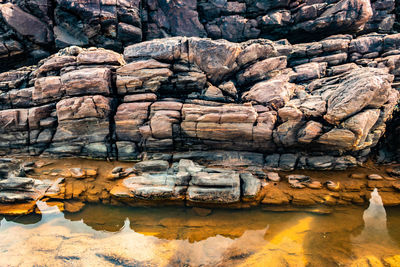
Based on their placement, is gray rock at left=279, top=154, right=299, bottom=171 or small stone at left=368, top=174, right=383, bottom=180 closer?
small stone at left=368, top=174, right=383, bottom=180

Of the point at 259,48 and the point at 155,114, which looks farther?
the point at 259,48

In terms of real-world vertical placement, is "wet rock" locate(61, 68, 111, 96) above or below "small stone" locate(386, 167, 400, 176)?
above

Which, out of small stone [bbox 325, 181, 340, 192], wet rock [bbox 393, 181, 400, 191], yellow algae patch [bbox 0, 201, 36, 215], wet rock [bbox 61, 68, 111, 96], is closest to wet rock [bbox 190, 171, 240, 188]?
small stone [bbox 325, 181, 340, 192]

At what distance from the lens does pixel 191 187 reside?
12.8m

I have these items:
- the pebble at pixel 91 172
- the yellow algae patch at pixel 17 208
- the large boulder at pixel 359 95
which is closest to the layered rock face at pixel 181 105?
A: the large boulder at pixel 359 95

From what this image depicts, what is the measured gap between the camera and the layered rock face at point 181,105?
626 inches

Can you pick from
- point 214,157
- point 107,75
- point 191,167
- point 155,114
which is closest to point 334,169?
point 214,157

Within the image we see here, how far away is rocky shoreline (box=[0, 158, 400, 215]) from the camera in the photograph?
12.1m

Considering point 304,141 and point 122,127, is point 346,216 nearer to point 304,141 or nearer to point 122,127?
point 304,141

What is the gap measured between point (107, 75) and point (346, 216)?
21282mm

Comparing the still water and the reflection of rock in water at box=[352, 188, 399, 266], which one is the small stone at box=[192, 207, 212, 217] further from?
the reflection of rock in water at box=[352, 188, 399, 266]

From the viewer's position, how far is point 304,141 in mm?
15305

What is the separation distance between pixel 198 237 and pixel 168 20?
31.9 metres

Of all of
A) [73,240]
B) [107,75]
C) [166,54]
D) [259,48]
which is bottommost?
[73,240]
